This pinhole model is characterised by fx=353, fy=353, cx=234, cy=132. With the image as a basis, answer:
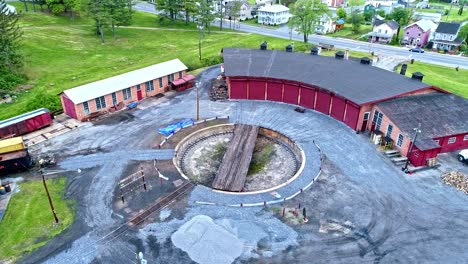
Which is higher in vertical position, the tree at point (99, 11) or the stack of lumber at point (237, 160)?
the tree at point (99, 11)

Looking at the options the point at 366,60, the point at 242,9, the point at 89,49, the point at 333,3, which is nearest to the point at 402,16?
the point at 333,3

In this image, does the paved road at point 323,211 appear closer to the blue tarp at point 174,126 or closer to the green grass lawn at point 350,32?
the blue tarp at point 174,126

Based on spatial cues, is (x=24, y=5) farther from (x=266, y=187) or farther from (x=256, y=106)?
(x=266, y=187)

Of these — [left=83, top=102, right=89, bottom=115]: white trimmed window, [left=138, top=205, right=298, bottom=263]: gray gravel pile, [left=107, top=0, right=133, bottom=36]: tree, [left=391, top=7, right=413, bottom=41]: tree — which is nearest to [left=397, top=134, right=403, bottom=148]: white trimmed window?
[left=138, top=205, right=298, bottom=263]: gray gravel pile

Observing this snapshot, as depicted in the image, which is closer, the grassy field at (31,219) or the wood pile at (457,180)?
the grassy field at (31,219)

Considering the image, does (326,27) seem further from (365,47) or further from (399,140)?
(399,140)

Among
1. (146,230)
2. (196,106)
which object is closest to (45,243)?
(146,230)

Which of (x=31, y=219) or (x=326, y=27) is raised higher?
(x=326, y=27)

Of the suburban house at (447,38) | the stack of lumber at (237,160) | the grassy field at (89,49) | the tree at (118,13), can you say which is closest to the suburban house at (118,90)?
the grassy field at (89,49)
